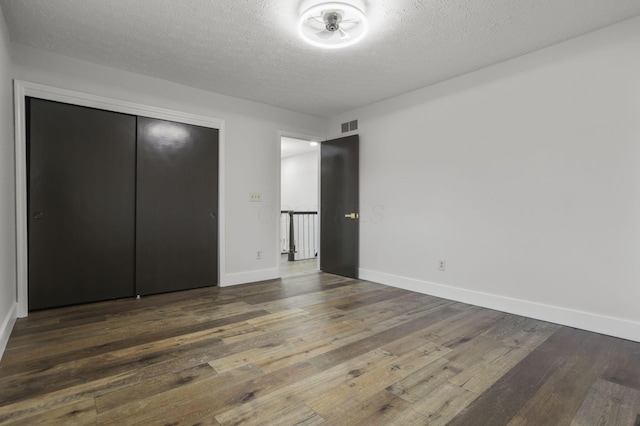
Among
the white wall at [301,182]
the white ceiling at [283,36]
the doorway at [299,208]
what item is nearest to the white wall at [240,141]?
the white ceiling at [283,36]

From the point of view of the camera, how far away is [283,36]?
278 centimetres

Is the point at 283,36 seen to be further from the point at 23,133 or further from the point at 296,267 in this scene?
the point at 296,267

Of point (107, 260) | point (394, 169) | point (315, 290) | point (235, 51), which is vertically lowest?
point (315, 290)

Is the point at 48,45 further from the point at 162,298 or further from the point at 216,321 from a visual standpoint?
the point at 216,321

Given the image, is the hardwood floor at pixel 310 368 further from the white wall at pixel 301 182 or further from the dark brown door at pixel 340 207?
the white wall at pixel 301 182

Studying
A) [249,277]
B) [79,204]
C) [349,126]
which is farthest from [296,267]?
[79,204]

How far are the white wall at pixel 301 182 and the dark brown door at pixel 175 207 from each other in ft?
14.6

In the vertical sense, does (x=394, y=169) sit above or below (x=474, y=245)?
above

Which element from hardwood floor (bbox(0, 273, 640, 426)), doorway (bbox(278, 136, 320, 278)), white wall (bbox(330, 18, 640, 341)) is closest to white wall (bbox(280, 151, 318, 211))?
doorway (bbox(278, 136, 320, 278))

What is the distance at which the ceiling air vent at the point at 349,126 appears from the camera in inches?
192

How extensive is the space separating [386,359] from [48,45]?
13.1ft

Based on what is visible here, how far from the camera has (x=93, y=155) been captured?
3.37 metres

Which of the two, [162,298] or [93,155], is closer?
[93,155]

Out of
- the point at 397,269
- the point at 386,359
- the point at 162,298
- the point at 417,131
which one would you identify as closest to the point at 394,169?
the point at 417,131
